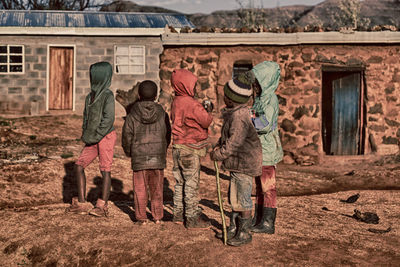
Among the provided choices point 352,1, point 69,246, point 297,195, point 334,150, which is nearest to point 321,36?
point 334,150

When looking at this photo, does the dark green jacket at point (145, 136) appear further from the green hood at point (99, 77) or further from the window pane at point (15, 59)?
the window pane at point (15, 59)

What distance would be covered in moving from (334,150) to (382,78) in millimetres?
2191

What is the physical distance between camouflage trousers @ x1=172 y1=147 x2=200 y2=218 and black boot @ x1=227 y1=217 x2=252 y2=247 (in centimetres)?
62

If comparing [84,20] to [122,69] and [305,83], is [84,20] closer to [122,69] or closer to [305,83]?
[122,69]

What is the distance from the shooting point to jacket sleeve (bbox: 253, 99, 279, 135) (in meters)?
4.50

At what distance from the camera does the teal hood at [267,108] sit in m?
4.56

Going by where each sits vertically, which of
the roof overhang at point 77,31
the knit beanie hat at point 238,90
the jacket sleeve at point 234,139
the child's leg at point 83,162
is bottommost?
the child's leg at point 83,162

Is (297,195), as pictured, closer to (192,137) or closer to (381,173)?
(381,173)

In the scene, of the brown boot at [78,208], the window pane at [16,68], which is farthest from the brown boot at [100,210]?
the window pane at [16,68]

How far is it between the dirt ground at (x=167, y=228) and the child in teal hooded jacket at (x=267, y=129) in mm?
243

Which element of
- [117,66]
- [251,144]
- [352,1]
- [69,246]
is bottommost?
[69,246]

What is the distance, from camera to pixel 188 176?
15.5 ft

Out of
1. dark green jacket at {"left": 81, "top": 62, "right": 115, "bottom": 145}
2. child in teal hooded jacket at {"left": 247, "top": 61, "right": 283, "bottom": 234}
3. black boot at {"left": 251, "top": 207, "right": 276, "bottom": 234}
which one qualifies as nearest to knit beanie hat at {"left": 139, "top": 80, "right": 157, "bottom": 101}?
dark green jacket at {"left": 81, "top": 62, "right": 115, "bottom": 145}

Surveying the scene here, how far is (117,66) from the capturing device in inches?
549
